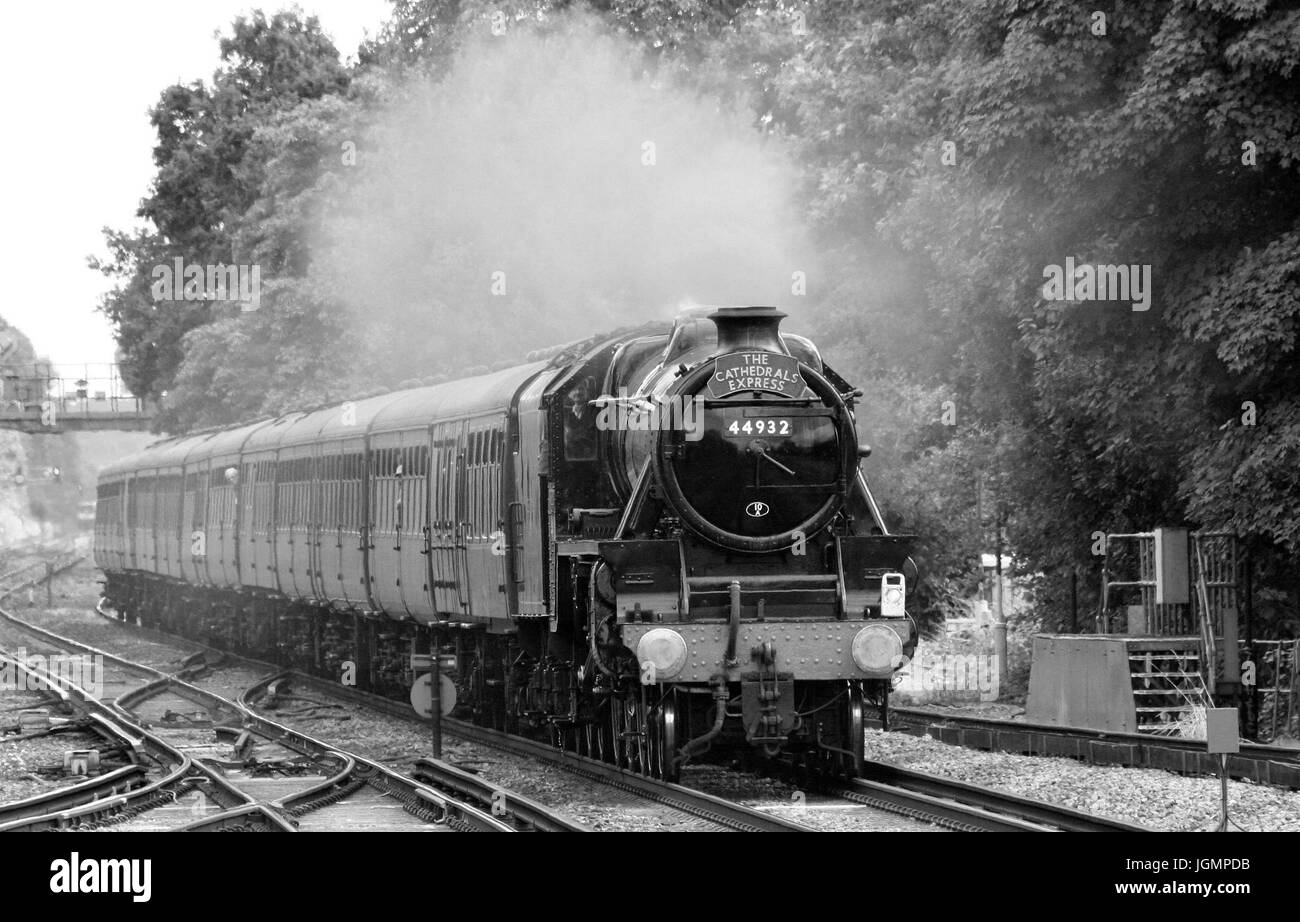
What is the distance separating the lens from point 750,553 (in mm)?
13523

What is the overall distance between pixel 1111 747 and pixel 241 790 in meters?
6.92

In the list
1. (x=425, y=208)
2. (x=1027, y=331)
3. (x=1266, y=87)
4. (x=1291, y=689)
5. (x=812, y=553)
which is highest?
(x=425, y=208)

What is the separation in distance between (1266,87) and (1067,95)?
1.98m

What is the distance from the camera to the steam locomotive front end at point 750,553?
13.1 m

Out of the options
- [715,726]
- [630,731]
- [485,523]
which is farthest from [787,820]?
[485,523]

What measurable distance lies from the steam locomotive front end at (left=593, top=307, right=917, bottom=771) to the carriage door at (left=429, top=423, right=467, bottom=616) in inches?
169

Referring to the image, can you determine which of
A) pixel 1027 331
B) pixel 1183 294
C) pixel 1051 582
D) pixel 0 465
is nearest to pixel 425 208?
pixel 1051 582

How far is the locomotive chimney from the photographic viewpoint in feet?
43.8

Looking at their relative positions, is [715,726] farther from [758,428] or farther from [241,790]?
[241,790]

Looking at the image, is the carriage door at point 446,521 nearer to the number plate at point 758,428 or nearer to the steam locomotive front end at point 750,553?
the steam locomotive front end at point 750,553

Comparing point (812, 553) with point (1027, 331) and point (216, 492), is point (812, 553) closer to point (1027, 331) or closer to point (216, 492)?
point (1027, 331)

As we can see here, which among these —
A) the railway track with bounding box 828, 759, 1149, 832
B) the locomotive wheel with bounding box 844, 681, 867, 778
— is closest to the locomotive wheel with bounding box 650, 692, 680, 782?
the railway track with bounding box 828, 759, 1149, 832

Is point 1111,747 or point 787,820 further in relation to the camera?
point 1111,747

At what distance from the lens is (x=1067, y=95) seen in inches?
763
